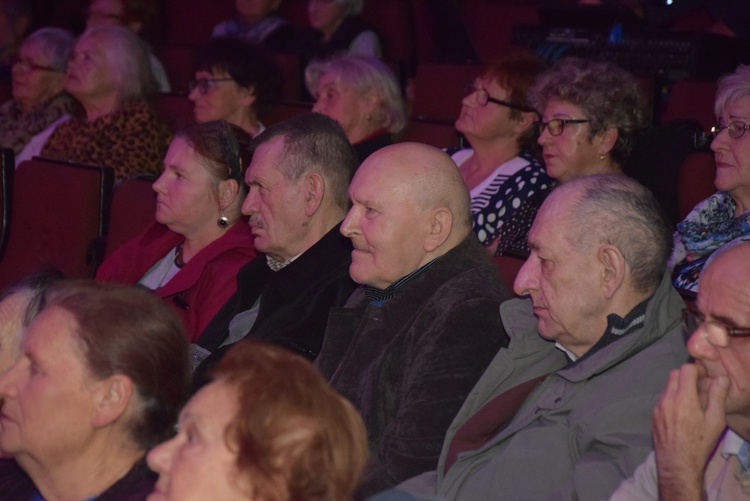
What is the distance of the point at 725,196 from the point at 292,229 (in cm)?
124

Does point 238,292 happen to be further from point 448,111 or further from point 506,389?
point 448,111

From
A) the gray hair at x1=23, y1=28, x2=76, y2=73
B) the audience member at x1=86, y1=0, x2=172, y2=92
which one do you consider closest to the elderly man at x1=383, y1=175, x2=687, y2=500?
the gray hair at x1=23, y1=28, x2=76, y2=73

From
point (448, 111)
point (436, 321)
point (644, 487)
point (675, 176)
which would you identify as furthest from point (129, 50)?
point (644, 487)

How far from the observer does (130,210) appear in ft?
12.9

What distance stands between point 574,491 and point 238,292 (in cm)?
145

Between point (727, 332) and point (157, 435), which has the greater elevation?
point (727, 332)

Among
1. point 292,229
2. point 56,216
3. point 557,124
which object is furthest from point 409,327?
point 56,216

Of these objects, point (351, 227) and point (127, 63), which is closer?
point (351, 227)

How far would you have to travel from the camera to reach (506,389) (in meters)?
2.35

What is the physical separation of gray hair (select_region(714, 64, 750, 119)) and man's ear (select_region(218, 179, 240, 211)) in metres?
1.48

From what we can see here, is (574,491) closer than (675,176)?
Yes

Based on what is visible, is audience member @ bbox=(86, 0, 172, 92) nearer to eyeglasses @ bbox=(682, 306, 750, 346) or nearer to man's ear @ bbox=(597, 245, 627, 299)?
man's ear @ bbox=(597, 245, 627, 299)

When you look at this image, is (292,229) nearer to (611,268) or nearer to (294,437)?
(611,268)

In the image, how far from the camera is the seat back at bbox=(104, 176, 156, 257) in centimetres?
390
